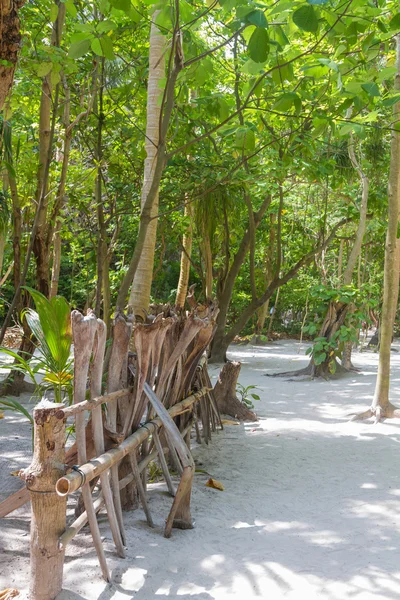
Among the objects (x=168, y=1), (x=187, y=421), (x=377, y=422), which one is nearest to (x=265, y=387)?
(x=377, y=422)

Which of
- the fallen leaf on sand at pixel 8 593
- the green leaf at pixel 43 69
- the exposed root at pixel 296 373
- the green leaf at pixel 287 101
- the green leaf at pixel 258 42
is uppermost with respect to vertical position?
the green leaf at pixel 43 69

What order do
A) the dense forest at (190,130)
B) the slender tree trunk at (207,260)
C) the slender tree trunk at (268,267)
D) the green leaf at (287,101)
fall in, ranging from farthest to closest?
the slender tree trunk at (268,267)
the slender tree trunk at (207,260)
the green leaf at (287,101)
the dense forest at (190,130)

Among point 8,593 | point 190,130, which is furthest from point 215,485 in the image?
point 190,130

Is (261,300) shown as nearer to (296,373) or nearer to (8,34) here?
Answer: (296,373)

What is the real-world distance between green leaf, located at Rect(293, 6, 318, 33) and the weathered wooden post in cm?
162

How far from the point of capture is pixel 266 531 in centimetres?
289

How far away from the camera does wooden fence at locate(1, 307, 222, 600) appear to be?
1976 mm

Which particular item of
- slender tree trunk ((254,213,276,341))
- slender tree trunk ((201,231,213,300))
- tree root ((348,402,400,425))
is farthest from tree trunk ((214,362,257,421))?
slender tree trunk ((254,213,276,341))

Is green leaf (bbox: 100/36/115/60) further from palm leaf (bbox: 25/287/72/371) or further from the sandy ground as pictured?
the sandy ground

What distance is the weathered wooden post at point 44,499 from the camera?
1.97 meters

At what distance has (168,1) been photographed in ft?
9.33

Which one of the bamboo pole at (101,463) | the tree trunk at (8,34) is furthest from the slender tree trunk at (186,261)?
the tree trunk at (8,34)

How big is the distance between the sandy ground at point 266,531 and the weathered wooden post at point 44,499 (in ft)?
0.44

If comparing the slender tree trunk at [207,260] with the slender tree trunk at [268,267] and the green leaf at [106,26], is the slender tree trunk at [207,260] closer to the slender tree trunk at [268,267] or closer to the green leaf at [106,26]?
the slender tree trunk at [268,267]
